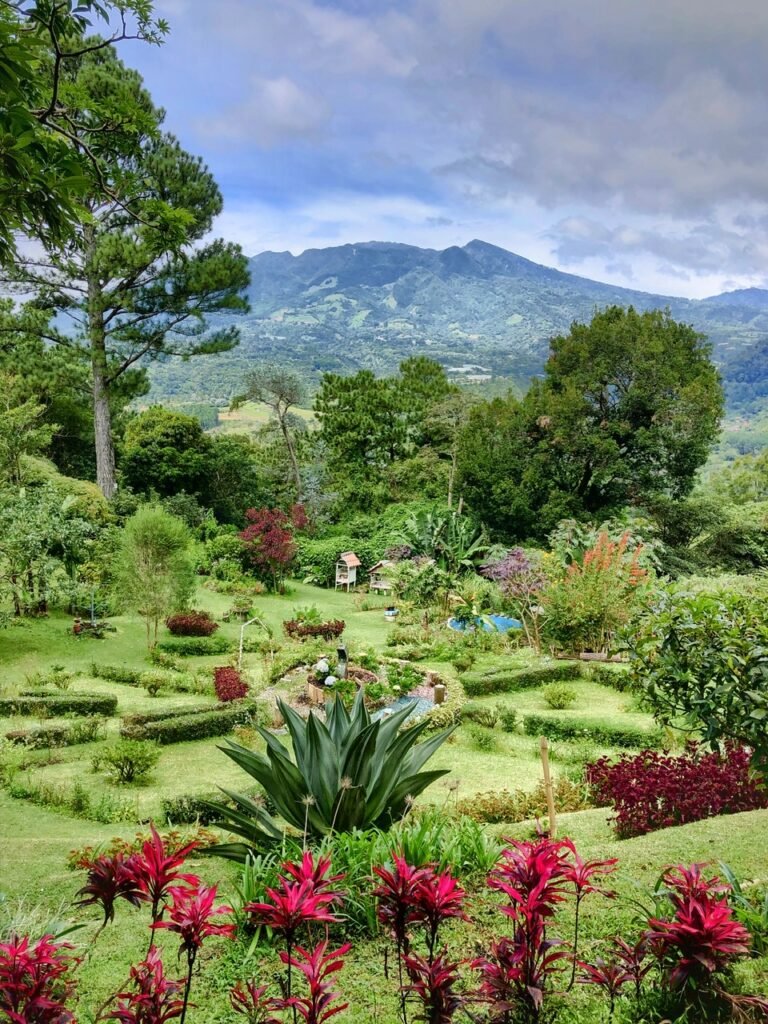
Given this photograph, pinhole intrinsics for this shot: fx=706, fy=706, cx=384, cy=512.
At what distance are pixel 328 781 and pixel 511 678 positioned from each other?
830 centimetres

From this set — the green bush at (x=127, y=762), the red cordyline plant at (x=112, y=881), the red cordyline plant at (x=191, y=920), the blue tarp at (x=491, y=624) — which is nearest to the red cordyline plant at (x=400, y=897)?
the red cordyline plant at (x=191, y=920)

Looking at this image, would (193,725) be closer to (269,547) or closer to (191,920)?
(191,920)

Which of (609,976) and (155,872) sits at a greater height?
(155,872)

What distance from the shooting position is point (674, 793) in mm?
5207

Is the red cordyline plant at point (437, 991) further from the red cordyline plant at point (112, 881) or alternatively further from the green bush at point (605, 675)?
the green bush at point (605, 675)

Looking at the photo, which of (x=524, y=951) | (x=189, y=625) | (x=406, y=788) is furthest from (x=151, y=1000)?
(x=189, y=625)

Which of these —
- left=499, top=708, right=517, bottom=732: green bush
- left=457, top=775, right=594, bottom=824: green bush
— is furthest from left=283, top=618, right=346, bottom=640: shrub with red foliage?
left=457, top=775, right=594, bottom=824: green bush

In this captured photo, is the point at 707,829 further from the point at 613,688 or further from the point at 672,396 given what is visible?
the point at 672,396

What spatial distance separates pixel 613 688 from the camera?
1230cm

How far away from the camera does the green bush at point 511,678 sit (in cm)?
1179

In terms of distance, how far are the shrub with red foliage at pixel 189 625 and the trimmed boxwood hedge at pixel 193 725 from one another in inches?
203

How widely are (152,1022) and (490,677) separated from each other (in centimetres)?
1047

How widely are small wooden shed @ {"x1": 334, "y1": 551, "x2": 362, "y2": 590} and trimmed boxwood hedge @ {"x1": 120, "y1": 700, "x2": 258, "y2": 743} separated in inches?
493

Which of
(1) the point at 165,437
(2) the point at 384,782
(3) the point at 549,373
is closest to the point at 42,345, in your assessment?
(1) the point at 165,437
